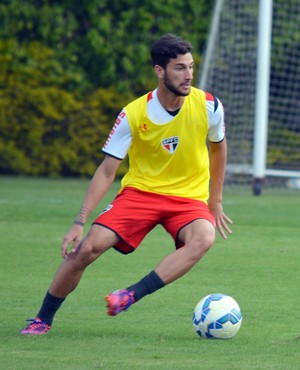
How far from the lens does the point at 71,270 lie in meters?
6.62

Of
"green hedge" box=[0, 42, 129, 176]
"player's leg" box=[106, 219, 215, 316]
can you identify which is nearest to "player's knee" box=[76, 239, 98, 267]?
"player's leg" box=[106, 219, 215, 316]

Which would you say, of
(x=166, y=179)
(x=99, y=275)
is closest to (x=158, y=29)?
(x=99, y=275)

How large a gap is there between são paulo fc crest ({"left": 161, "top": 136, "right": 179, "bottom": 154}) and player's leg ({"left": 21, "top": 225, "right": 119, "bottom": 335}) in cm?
63

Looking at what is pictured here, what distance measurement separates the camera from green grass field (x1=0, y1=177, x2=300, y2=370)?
235 inches

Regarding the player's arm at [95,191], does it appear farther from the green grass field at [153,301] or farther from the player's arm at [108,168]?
the green grass field at [153,301]

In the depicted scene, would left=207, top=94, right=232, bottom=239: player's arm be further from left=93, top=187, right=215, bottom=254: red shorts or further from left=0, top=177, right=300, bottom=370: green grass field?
left=0, top=177, right=300, bottom=370: green grass field

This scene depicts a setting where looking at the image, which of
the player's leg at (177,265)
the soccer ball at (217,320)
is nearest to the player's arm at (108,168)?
the player's leg at (177,265)

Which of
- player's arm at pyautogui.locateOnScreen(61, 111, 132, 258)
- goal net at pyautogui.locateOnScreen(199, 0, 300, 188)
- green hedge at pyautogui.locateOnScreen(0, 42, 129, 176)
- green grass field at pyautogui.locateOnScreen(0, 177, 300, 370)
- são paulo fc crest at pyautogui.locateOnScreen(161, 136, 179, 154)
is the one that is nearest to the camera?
green grass field at pyautogui.locateOnScreen(0, 177, 300, 370)

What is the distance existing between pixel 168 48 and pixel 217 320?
1628 millimetres

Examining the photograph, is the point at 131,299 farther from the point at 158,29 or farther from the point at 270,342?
the point at 158,29

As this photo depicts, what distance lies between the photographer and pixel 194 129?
6875mm

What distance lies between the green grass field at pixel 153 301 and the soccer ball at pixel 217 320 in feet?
0.26

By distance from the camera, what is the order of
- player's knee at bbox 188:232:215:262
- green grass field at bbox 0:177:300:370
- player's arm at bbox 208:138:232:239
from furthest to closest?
player's arm at bbox 208:138:232:239
player's knee at bbox 188:232:215:262
green grass field at bbox 0:177:300:370

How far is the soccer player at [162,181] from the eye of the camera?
21.7 feet
